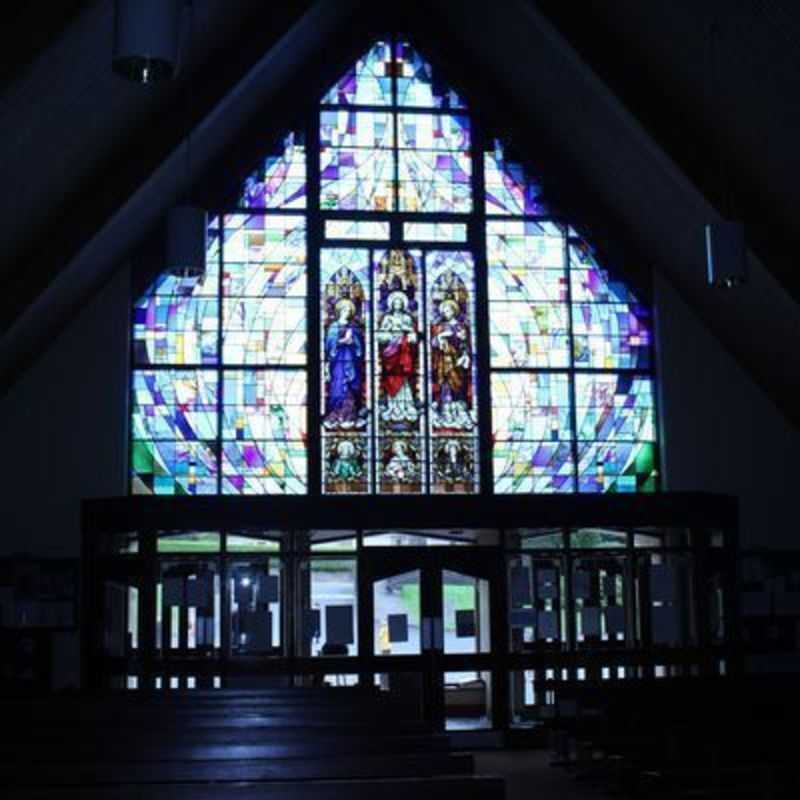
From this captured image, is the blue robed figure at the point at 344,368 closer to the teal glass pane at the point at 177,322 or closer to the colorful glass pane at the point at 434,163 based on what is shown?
the teal glass pane at the point at 177,322

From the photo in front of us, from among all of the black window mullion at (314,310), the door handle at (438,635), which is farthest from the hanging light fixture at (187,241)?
the door handle at (438,635)

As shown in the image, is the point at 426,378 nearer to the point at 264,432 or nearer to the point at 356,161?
the point at 264,432

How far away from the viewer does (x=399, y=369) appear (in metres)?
14.2

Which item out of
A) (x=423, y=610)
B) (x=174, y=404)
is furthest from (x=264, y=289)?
(x=423, y=610)

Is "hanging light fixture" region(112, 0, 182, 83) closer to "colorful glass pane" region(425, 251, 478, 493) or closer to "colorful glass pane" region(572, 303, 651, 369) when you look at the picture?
"colorful glass pane" region(425, 251, 478, 493)

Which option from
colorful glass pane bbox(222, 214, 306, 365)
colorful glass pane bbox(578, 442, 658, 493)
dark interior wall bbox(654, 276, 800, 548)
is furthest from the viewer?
dark interior wall bbox(654, 276, 800, 548)

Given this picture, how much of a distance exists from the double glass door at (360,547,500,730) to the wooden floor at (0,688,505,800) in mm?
4484

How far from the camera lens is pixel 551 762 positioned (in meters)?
11.8

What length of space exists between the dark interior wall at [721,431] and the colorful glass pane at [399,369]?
2426mm

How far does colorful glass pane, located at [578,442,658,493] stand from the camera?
14117mm

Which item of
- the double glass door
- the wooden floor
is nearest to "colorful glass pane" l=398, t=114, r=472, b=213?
the double glass door

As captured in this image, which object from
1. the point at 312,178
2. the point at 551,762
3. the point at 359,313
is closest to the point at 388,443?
the point at 359,313

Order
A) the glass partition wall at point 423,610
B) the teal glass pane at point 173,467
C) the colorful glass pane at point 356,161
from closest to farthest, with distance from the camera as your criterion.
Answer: the glass partition wall at point 423,610 < the teal glass pane at point 173,467 < the colorful glass pane at point 356,161

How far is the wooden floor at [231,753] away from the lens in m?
4.58
